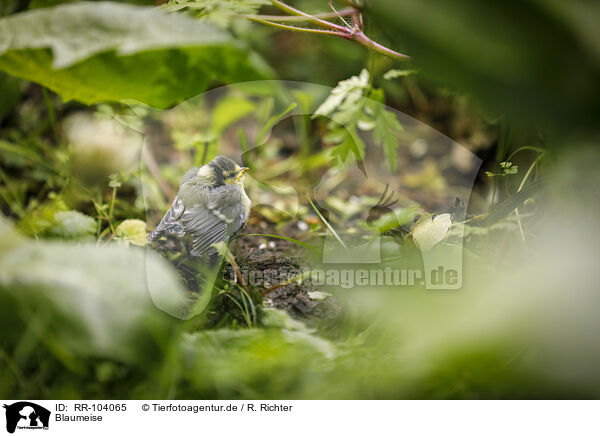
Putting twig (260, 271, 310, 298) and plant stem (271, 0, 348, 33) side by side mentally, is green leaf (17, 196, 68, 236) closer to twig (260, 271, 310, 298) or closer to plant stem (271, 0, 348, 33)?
twig (260, 271, 310, 298)

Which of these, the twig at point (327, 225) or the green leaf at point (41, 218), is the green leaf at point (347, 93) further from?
the green leaf at point (41, 218)

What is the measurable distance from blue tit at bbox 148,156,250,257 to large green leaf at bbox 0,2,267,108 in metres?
0.14

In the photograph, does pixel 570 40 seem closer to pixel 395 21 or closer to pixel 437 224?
pixel 395 21

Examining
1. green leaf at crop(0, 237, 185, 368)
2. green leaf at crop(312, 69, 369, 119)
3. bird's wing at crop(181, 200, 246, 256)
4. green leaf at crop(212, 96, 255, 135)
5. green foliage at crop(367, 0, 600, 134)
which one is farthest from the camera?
green leaf at crop(212, 96, 255, 135)

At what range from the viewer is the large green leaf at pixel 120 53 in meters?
0.55

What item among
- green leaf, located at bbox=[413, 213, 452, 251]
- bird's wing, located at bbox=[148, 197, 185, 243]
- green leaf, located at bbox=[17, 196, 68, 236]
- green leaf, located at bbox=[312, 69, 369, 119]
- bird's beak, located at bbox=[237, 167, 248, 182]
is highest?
green leaf, located at bbox=[312, 69, 369, 119]

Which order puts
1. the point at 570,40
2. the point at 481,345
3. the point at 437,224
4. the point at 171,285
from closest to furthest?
the point at 570,40 → the point at 481,345 → the point at 171,285 → the point at 437,224

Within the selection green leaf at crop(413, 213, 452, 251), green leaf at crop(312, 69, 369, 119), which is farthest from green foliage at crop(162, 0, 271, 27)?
green leaf at crop(413, 213, 452, 251)

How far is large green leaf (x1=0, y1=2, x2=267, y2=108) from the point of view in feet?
1.80

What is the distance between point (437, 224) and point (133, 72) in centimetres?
50

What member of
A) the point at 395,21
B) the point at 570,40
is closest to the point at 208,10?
the point at 395,21

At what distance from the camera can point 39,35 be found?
603mm

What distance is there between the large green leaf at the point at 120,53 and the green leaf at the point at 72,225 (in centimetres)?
19
